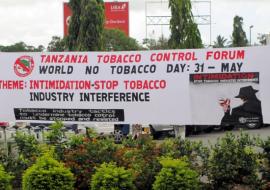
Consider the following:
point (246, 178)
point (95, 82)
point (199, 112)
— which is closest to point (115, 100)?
point (95, 82)

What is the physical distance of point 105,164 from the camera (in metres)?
7.88

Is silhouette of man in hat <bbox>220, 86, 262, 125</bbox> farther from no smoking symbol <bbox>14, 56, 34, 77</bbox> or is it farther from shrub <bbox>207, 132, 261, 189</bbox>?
no smoking symbol <bbox>14, 56, 34, 77</bbox>

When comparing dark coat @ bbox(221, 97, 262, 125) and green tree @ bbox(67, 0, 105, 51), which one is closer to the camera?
dark coat @ bbox(221, 97, 262, 125)

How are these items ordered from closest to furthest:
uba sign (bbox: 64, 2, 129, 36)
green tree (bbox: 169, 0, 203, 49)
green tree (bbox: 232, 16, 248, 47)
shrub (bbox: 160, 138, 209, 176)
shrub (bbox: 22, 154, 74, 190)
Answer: shrub (bbox: 22, 154, 74, 190) < shrub (bbox: 160, 138, 209, 176) < green tree (bbox: 169, 0, 203, 49) < green tree (bbox: 232, 16, 248, 47) < uba sign (bbox: 64, 2, 129, 36)

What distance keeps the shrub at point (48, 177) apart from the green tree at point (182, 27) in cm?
1908

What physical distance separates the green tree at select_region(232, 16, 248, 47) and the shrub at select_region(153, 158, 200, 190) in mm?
50029

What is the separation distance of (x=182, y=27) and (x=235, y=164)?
19829mm

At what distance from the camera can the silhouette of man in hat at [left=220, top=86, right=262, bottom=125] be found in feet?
29.8

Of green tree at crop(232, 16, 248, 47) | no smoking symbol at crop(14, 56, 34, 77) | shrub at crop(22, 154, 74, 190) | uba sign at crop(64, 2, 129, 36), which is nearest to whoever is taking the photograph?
shrub at crop(22, 154, 74, 190)

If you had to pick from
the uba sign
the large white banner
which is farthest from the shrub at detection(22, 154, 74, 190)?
the uba sign

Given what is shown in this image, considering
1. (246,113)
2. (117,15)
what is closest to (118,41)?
(117,15)

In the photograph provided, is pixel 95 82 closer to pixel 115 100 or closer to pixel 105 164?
pixel 115 100

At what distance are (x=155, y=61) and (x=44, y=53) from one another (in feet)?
6.84

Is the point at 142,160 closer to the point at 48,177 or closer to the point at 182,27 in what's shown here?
the point at 48,177
